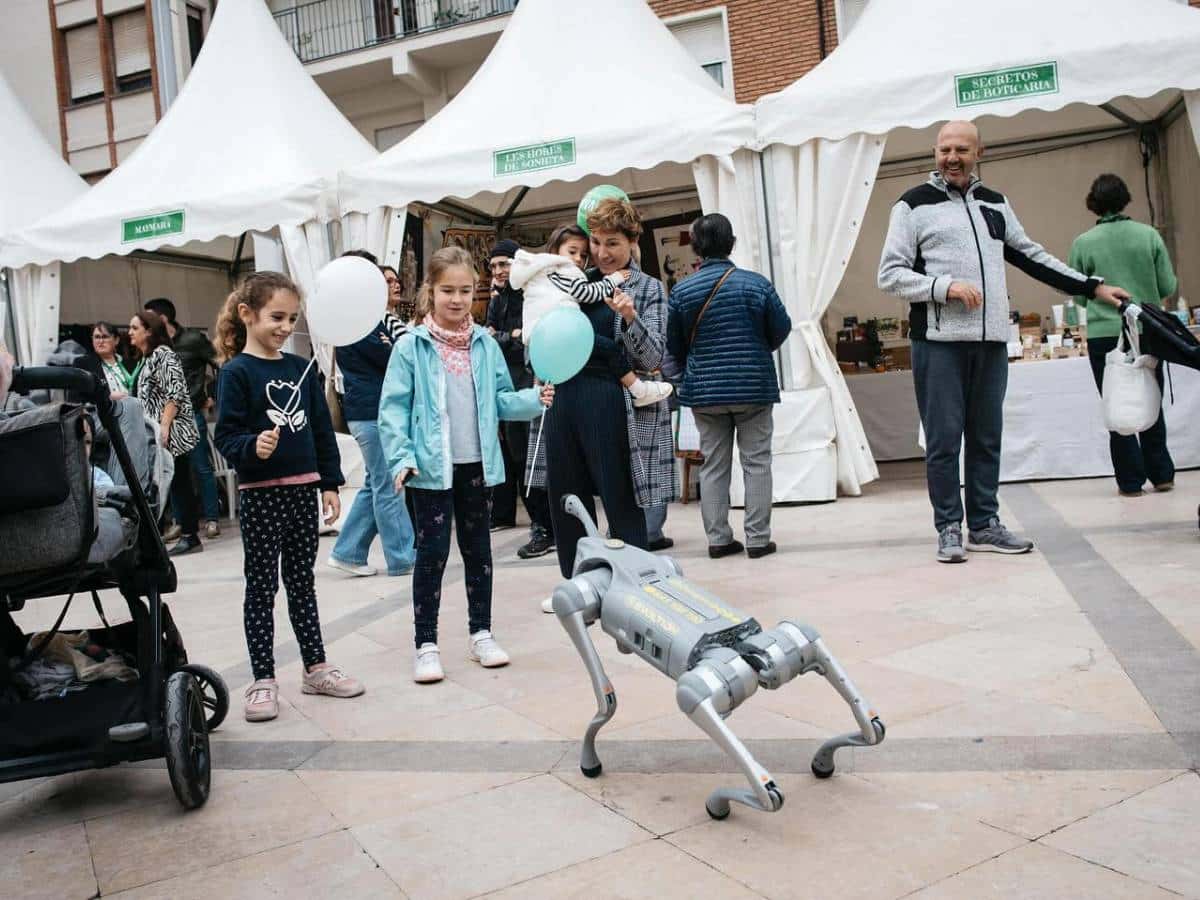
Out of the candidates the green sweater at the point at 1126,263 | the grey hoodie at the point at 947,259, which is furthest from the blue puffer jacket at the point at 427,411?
the green sweater at the point at 1126,263

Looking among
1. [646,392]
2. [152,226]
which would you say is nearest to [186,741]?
[646,392]

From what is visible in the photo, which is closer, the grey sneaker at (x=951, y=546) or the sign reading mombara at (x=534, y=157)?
the grey sneaker at (x=951, y=546)

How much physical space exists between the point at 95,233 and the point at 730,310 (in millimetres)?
5981

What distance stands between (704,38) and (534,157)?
295 inches

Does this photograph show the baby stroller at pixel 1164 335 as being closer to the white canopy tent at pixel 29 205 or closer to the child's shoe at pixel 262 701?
the child's shoe at pixel 262 701

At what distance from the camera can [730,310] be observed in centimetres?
554

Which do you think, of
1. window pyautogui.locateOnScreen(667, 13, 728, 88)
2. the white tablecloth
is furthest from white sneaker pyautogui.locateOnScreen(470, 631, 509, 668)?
window pyautogui.locateOnScreen(667, 13, 728, 88)

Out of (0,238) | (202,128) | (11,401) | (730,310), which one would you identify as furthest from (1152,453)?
(0,238)

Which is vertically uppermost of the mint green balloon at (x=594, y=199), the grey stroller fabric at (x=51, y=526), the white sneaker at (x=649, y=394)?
the mint green balloon at (x=594, y=199)

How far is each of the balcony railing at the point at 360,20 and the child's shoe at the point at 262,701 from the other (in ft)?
47.0

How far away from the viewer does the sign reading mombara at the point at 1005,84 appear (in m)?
6.67

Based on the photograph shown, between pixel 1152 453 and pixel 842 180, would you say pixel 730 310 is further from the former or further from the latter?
pixel 1152 453

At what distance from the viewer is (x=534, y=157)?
760cm

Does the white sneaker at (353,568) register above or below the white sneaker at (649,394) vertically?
below
